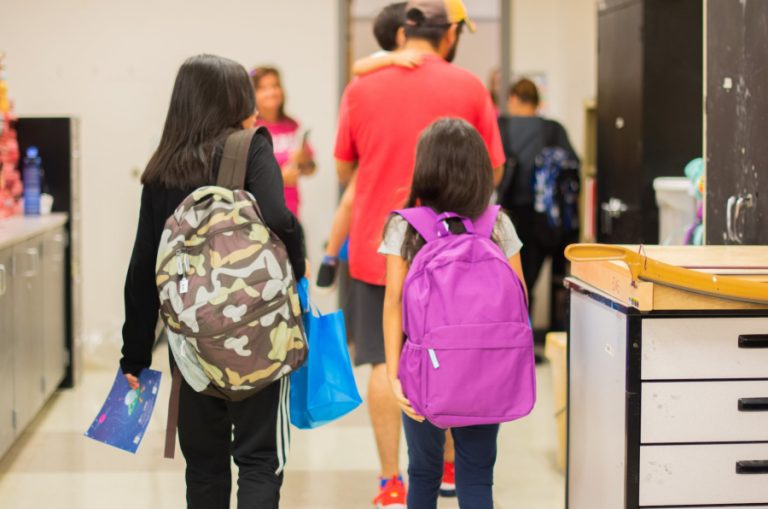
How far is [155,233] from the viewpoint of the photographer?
7.72ft

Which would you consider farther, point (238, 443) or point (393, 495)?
point (393, 495)

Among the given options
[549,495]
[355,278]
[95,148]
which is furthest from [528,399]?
[95,148]

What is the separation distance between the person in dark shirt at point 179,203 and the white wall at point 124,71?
3.84 meters

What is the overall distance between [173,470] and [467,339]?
183 centimetres

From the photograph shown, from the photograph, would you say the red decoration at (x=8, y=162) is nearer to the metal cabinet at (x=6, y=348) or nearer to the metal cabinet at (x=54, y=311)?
the metal cabinet at (x=54, y=311)

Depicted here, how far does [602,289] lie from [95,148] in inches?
174

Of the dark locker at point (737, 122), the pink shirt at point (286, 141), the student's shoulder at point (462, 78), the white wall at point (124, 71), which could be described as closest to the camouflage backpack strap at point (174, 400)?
the student's shoulder at point (462, 78)

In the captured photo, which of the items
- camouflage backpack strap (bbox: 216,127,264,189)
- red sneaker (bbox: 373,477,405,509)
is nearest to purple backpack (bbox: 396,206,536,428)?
camouflage backpack strap (bbox: 216,127,264,189)

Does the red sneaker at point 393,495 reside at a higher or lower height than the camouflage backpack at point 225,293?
lower

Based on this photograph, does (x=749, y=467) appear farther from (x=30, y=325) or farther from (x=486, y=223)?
(x=30, y=325)

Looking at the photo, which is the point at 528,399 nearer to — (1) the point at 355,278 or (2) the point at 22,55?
(1) the point at 355,278

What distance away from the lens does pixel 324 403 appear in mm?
2539

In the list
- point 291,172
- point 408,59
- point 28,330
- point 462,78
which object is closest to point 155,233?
point 408,59

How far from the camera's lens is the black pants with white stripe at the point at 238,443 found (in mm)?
2303
